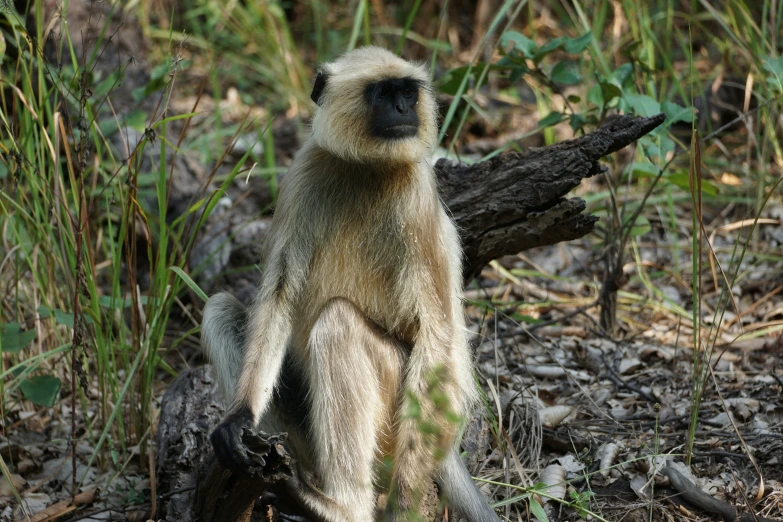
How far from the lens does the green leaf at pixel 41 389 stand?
4.43m

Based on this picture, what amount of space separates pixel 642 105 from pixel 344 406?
2.57 m

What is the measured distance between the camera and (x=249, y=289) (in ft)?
21.5

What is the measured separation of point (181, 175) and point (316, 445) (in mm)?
3909

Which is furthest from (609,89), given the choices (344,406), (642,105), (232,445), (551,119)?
(232,445)

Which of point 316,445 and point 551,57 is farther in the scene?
point 551,57

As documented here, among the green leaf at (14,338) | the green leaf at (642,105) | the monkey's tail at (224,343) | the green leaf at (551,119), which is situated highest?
the green leaf at (642,105)

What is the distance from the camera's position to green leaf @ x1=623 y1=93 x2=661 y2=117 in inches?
193

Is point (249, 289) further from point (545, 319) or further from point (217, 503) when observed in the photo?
point (217, 503)

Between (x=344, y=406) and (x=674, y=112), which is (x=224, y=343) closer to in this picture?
(x=344, y=406)

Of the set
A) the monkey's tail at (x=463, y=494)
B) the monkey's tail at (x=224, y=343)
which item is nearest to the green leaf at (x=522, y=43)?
the monkey's tail at (x=224, y=343)

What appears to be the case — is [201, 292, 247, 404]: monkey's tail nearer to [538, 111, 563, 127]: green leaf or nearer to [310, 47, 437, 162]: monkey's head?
[310, 47, 437, 162]: monkey's head

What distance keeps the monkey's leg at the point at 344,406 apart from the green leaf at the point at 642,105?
2221 millimetres

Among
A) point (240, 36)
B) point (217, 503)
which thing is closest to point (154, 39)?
point (240, 36)

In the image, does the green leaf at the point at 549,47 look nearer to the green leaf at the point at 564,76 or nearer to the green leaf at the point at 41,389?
the green leaf at the point at 564,76
